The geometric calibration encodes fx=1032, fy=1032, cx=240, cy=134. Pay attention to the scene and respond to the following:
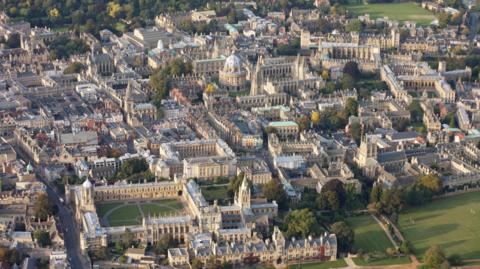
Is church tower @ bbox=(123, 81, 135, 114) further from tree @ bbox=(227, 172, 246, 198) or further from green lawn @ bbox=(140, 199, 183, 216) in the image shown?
green lawn @ bbox=(140, 199, 183, 216)

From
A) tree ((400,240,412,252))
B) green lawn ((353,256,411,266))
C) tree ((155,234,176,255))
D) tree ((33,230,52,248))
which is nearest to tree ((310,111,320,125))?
tree ((400,240,412,252))

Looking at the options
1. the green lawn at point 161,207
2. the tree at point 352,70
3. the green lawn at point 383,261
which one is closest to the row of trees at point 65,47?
the tree at point 352,70

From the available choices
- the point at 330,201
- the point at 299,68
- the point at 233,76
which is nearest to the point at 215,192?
the point at 330,201

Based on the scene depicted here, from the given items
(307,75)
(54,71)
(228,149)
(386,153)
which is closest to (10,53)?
(54,71)

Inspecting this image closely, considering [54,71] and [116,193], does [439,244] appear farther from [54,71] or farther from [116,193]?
[54,71]

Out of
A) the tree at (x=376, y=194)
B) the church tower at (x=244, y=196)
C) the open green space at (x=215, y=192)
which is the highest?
the church tower at (x=244, y=196)

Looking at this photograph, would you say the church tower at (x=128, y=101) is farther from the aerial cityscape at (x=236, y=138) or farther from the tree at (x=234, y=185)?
the tree at (x=234, y=185)
